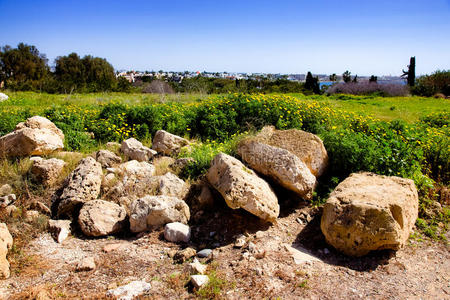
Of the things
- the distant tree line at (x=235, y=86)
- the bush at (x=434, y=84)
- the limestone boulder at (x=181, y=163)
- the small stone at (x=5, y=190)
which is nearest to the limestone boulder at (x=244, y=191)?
the limestone boulder at (x=181, y=163)

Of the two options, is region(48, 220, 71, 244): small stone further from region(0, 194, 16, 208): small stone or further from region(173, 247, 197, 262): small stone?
region(173, 247, 197, 262): small stone

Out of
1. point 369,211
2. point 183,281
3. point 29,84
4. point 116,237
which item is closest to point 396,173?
point 369,211

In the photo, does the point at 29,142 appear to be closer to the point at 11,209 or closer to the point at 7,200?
the point at 7,200

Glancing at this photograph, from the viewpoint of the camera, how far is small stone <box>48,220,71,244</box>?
13.5 ft

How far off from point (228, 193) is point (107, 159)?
2.95m

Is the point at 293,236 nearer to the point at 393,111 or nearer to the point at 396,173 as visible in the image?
the point at 396,173

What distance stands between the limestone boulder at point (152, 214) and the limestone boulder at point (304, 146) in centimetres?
206

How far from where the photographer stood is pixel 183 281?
3.24 m

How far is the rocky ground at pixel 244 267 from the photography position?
314 cm

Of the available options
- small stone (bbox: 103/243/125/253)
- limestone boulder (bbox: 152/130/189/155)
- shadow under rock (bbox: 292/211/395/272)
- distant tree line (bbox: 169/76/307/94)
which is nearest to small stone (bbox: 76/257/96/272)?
small stone (bbox: 103/243/125/253)

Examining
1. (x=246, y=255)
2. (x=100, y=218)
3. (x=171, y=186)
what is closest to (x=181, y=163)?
(x=171, y=186)

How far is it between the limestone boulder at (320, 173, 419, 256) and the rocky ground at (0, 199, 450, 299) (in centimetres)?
21

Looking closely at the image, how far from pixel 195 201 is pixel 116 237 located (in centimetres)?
128

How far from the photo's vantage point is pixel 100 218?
4.30 meters
